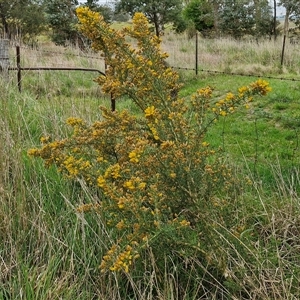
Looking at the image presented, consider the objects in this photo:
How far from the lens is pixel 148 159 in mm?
1954

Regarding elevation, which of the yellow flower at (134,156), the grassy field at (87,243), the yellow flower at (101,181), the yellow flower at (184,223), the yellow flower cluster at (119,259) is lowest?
the grassy field at (87,243)

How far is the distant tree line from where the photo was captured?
21808 mm

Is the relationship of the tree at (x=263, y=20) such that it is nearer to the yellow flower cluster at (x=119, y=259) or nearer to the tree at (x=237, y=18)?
the tree at (x=237, y=18)

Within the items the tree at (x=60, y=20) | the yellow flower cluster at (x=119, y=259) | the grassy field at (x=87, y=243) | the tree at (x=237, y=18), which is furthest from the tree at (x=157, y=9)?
the yellow flower cluster at (x=119, y=259)

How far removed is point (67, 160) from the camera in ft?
6.81

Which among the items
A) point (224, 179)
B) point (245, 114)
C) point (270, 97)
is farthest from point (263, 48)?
point (224, 179)

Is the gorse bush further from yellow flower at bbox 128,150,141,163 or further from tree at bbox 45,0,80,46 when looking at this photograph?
tree at bbox 45,0,80,46

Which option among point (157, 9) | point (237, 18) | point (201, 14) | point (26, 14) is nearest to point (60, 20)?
point (26, 14)

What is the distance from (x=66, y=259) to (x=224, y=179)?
905 millimetres

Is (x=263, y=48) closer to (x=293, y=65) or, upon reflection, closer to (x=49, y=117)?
(x=293, y=65)

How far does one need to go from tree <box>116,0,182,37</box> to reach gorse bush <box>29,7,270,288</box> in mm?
22643

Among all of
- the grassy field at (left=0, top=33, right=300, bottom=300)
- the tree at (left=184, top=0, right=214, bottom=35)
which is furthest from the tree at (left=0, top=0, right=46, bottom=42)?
the grassy field at (left=0, top=33, right=300, bottom=300)

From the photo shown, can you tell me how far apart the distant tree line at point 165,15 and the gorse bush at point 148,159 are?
19956mm

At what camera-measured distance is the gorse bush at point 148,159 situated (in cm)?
183
